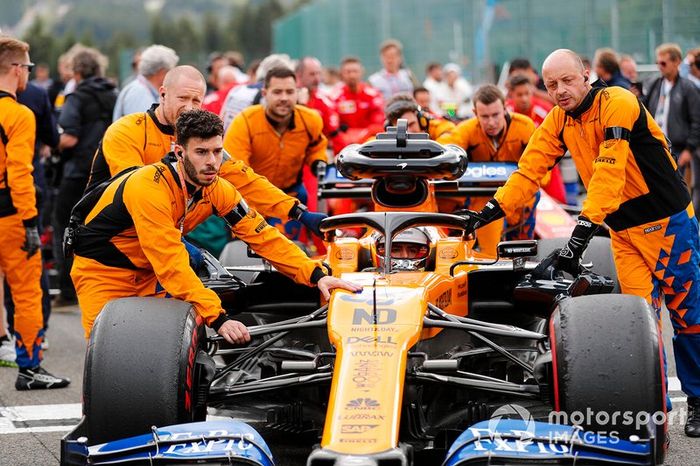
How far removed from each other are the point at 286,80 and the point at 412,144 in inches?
78.8

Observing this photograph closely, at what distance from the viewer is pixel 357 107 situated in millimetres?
13680

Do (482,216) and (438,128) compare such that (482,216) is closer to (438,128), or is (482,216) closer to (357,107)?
(438,128)

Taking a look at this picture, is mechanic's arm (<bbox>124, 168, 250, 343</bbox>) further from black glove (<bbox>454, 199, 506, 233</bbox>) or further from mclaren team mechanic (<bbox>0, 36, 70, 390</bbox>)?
mclaren team mechanic (<bbox>0, 36, 70, 390</bbox>)

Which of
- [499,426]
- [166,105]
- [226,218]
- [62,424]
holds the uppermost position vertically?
[166,105]

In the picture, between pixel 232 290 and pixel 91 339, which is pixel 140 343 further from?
pixel 232 290

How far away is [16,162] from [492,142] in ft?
12.2

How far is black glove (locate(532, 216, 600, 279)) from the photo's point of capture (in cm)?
630

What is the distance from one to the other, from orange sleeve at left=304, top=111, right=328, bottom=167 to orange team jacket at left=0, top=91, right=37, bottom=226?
2.38 meters

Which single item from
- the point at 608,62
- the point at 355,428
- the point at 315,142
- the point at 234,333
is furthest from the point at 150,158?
the point at 608,62

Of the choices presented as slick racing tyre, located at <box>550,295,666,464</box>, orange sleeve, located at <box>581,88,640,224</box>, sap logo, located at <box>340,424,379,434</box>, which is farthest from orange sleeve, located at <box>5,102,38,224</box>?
slick racing tyre, located at <box>550,295,666,464</box>

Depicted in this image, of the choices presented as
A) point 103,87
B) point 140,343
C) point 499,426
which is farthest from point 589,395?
point 103,87

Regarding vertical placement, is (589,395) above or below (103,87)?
below

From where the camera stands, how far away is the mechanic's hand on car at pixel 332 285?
18.9 ft

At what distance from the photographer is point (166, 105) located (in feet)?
23.5
